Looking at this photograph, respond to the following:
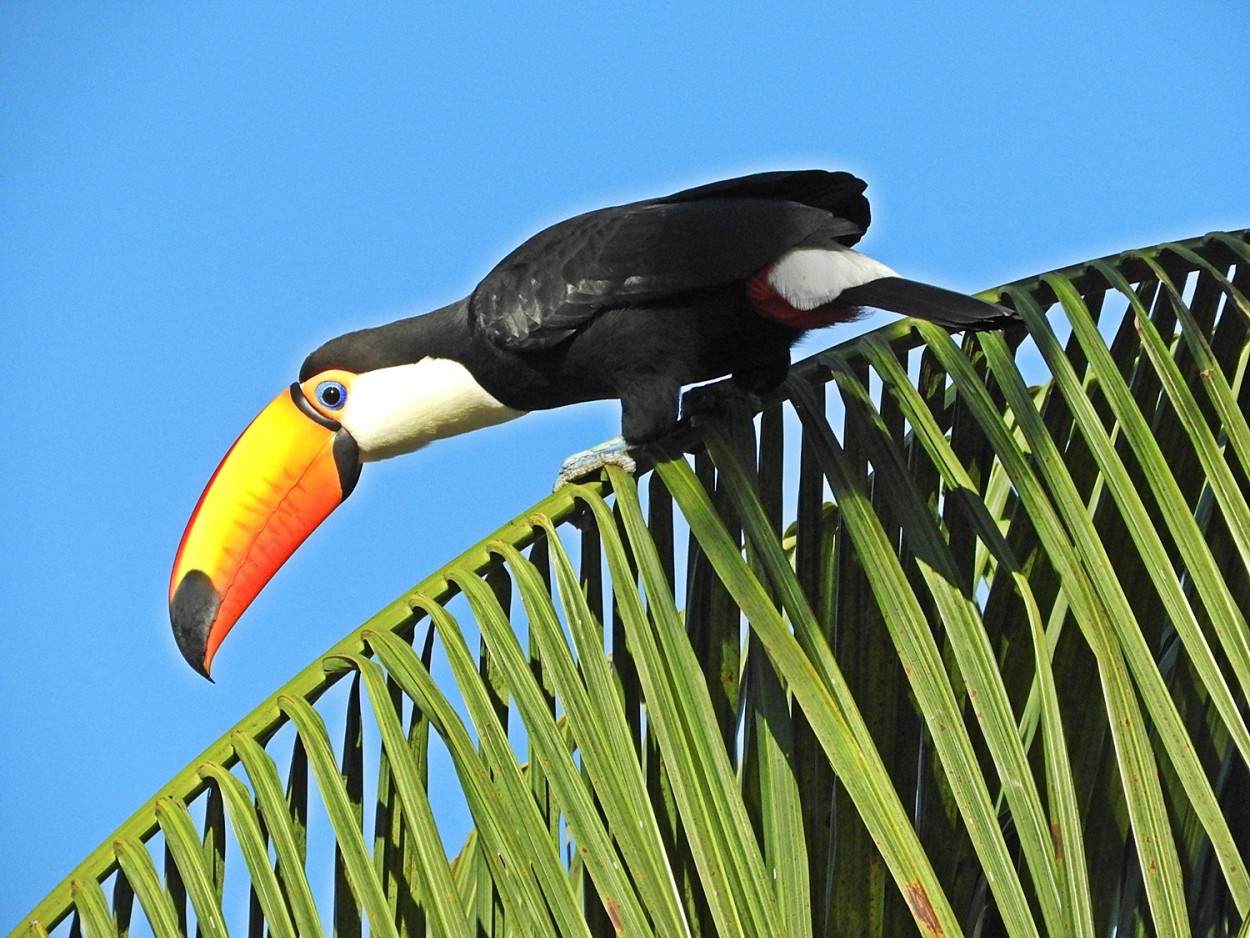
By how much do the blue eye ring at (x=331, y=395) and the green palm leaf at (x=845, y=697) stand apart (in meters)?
1.31

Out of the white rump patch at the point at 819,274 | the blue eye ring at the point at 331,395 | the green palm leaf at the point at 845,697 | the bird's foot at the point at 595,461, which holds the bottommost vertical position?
the green palm leaf at the point at 845,697

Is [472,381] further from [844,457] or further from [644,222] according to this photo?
[844,457]

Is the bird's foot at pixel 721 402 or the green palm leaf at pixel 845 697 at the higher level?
the bird's foot at pixel 721 402

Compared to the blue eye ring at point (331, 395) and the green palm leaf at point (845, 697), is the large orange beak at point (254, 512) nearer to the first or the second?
the blue eye ring at point (331, 395)

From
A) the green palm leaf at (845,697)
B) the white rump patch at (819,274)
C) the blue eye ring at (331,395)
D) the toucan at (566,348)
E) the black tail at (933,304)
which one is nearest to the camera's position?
the green palm leaf at (845,697)

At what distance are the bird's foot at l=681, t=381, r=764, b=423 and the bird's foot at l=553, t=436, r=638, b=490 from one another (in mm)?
179

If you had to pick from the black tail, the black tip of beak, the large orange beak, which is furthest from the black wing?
the black tip of beak

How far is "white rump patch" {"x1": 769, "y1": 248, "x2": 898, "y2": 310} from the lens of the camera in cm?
303

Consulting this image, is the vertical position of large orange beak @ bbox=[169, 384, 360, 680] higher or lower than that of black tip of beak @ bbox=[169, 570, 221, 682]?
higher

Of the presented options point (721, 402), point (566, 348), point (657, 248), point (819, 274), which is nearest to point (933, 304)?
point (819, 274)

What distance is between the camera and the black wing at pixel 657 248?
3242mm

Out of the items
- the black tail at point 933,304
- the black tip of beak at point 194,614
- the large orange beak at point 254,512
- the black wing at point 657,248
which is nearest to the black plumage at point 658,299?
the black wing at point 657,248

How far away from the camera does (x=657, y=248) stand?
3.29 metres

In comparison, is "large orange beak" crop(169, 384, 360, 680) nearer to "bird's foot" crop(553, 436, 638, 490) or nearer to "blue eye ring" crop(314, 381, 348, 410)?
"blue eye ring" crop(314, 381, 348, 410)
